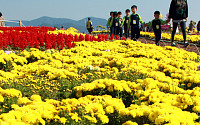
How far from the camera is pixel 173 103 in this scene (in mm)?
3361

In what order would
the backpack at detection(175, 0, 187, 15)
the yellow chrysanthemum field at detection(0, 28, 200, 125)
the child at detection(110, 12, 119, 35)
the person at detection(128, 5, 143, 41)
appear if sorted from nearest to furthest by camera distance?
the yellow chrysanthemum field at detection(0, 28, 200, 125) → the backpack at detection(175, 0, 187, 15) → the person at detection(128, 5, 143, 41) → the child at detection(110, 12, 119, 35)

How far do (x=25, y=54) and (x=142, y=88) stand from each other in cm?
425

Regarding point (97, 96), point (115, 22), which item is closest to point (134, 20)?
point (115, 22)

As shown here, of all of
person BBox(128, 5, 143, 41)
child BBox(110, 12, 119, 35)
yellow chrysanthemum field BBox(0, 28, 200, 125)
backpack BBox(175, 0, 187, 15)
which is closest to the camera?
yellow chrysanthemum field BBox(0, 28, 200, 125)

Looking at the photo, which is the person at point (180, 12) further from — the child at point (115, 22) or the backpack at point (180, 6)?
the child at point (115, 22)

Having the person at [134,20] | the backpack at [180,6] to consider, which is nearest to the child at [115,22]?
the person at [134,20]

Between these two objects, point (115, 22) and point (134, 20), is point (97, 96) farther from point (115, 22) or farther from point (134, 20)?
point (115, 22)

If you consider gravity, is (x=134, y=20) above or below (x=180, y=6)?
below

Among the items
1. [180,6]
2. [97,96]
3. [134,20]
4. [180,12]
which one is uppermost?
[180,6]

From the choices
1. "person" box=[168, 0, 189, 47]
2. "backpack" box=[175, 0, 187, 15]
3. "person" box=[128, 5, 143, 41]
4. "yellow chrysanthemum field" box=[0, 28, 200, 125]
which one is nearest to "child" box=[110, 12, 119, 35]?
"person" box=[128, 5, 143, 41]

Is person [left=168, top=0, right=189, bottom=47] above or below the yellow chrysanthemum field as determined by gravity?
above

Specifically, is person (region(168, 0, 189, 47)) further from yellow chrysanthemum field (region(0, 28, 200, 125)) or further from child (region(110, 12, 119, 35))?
child (region(110, 12, 119, 35))

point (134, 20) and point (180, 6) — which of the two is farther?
point (134, 20)

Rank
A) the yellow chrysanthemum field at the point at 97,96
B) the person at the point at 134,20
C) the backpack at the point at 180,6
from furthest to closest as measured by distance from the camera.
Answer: the person at the point at 134,20, the backpack at the point at 180,6, the yellow chrysanthemum field at the point at 97,96
